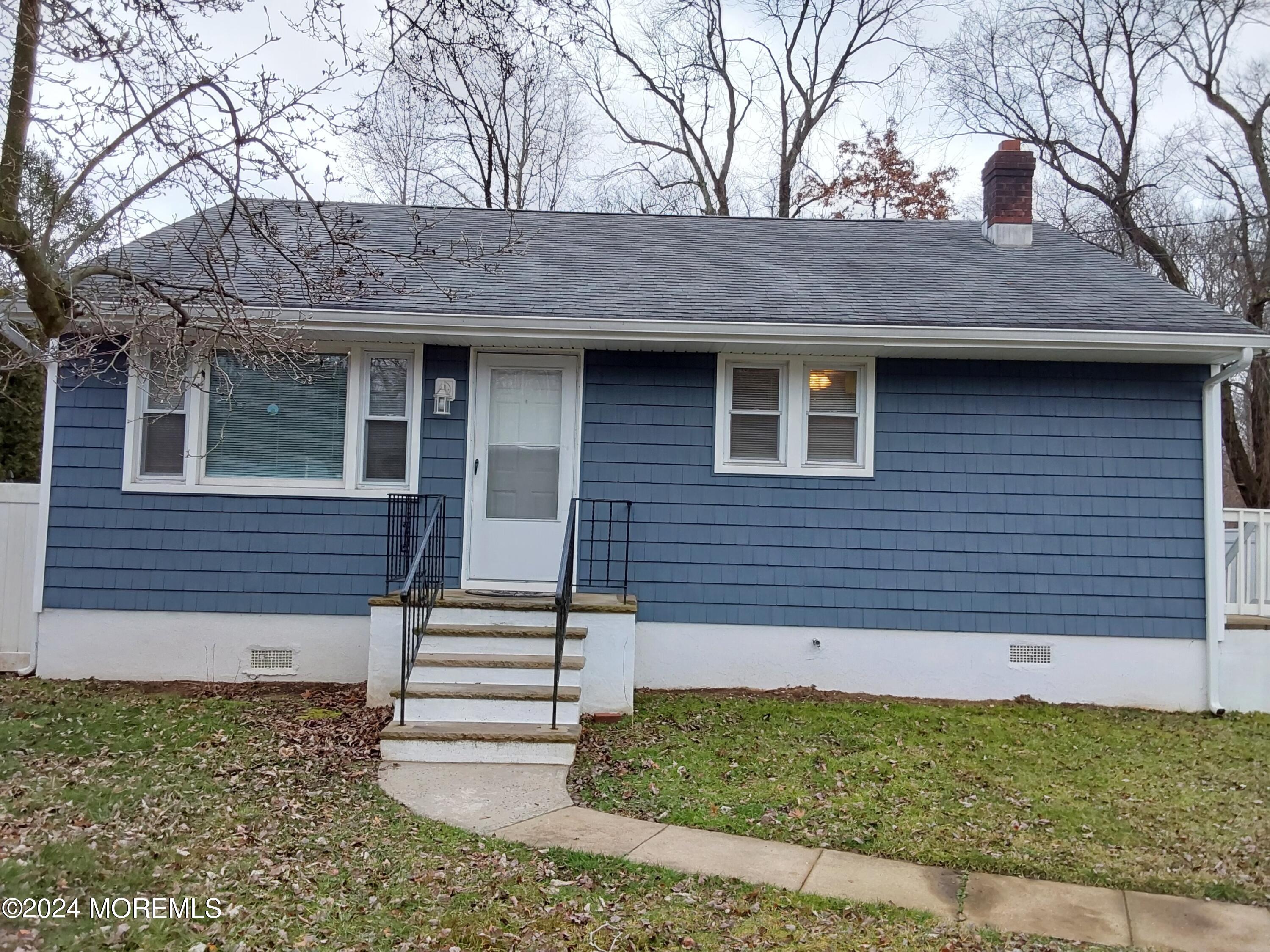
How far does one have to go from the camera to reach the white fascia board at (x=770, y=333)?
6.77 meters

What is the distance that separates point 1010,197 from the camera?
366 inches

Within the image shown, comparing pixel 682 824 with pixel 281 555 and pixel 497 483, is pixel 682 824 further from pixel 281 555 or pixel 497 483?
pixel 281 555

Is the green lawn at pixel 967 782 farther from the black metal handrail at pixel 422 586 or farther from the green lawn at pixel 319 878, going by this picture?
the black metal handrail at pixel 422 586

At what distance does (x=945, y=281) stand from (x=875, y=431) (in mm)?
1739

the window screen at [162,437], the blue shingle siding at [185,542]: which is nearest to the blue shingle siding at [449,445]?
the blue shingle siding at [185,542]

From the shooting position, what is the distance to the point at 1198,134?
1748 cm

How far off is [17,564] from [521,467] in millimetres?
4179

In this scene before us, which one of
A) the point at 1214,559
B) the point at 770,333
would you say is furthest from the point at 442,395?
the point at 1214,559

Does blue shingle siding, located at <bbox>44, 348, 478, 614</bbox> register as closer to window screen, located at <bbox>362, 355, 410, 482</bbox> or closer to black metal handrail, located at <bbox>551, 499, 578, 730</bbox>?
window screen, located at <bbox>362, 355, 410, 482</bbox>

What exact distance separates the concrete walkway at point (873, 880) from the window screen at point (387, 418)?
304 cm

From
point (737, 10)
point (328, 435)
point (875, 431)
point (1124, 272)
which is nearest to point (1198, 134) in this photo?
point (737, 10)

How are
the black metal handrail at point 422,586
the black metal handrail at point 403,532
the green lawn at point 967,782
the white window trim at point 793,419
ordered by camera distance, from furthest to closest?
the white window trim at point 793,419 < the black metal handrail at point 403,532 < the black metal handrail at point 422,586 < the green lawn at point 967,782

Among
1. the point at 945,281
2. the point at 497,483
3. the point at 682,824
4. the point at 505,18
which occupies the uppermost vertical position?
the point at 505,18

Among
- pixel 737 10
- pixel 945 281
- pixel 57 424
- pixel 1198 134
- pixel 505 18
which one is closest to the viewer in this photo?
pixel 505 18
